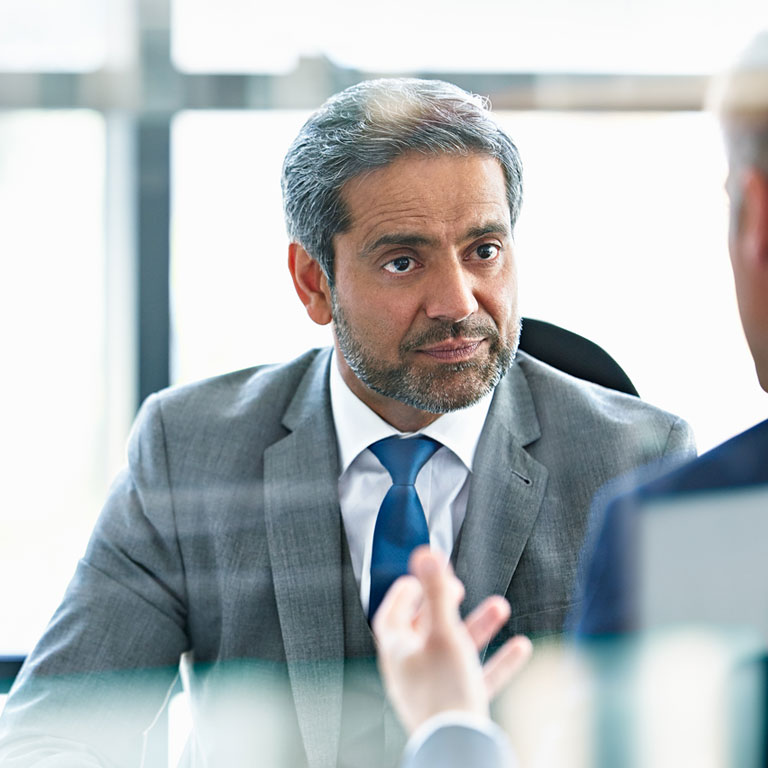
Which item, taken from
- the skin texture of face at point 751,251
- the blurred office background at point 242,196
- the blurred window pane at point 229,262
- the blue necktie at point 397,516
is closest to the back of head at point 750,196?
the skin texture of face at point 751,251

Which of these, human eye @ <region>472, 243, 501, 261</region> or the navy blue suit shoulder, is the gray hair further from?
the navy blue suit shoulder

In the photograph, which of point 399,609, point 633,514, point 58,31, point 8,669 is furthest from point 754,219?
point 8,669

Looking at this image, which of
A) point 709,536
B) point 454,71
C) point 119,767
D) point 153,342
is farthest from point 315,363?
point 709,536

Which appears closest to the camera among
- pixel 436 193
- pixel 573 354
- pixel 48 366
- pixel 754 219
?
pixel 754 219

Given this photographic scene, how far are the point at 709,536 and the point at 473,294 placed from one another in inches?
15.7

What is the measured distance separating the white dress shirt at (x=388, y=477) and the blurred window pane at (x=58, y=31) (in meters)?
0.50

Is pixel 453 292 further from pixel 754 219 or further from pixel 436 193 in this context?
pixel 754 219

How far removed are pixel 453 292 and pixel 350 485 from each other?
0.24 meters

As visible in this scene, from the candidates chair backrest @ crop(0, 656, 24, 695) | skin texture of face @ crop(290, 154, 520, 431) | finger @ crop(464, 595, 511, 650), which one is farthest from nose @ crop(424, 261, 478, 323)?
chair backrest @ crop(0, 656, 24, 695)

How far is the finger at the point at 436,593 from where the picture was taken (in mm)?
406

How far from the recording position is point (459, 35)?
0.89 meters

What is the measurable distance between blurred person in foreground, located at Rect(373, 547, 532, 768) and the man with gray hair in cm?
36

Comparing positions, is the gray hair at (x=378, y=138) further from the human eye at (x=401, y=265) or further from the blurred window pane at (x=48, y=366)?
the blurred window pane at (x=48, y=366)

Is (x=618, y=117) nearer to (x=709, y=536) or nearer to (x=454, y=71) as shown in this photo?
(x=454, y=71)
